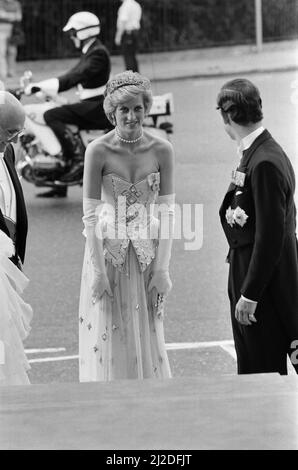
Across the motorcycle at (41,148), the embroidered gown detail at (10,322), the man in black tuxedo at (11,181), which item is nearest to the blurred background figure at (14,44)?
the motorcycle at (41,148)

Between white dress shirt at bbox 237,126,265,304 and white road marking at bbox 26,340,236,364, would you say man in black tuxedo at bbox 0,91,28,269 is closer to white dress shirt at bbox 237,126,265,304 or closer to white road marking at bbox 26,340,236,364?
white dress shirt at bbox 237,126,265,304

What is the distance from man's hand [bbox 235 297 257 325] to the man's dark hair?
2.56ft

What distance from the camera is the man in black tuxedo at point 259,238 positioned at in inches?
209

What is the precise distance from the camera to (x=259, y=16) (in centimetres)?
2800

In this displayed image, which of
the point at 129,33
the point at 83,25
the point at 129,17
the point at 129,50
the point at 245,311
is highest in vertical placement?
the point at 245,311

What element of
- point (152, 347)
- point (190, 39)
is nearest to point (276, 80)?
point (190, 39)

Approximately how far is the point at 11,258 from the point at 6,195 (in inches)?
11.5

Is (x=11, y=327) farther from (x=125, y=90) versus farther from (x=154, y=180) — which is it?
(x=125, y=90)

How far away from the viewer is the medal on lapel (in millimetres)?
5398

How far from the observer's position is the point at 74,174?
13.4 m

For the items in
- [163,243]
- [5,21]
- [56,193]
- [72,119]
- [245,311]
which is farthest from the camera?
[5,21]

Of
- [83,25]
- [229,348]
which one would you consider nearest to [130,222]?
[229,348]

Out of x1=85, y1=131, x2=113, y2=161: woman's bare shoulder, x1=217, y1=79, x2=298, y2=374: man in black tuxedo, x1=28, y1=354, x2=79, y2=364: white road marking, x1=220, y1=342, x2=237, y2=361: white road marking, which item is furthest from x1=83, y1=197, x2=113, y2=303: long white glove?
x1=220, y1=342, x2=237, y2=361: white road marking

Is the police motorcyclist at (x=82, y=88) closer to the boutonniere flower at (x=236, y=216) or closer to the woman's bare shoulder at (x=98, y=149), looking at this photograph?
the woman's bare shoulder at (x=98, y=149)
